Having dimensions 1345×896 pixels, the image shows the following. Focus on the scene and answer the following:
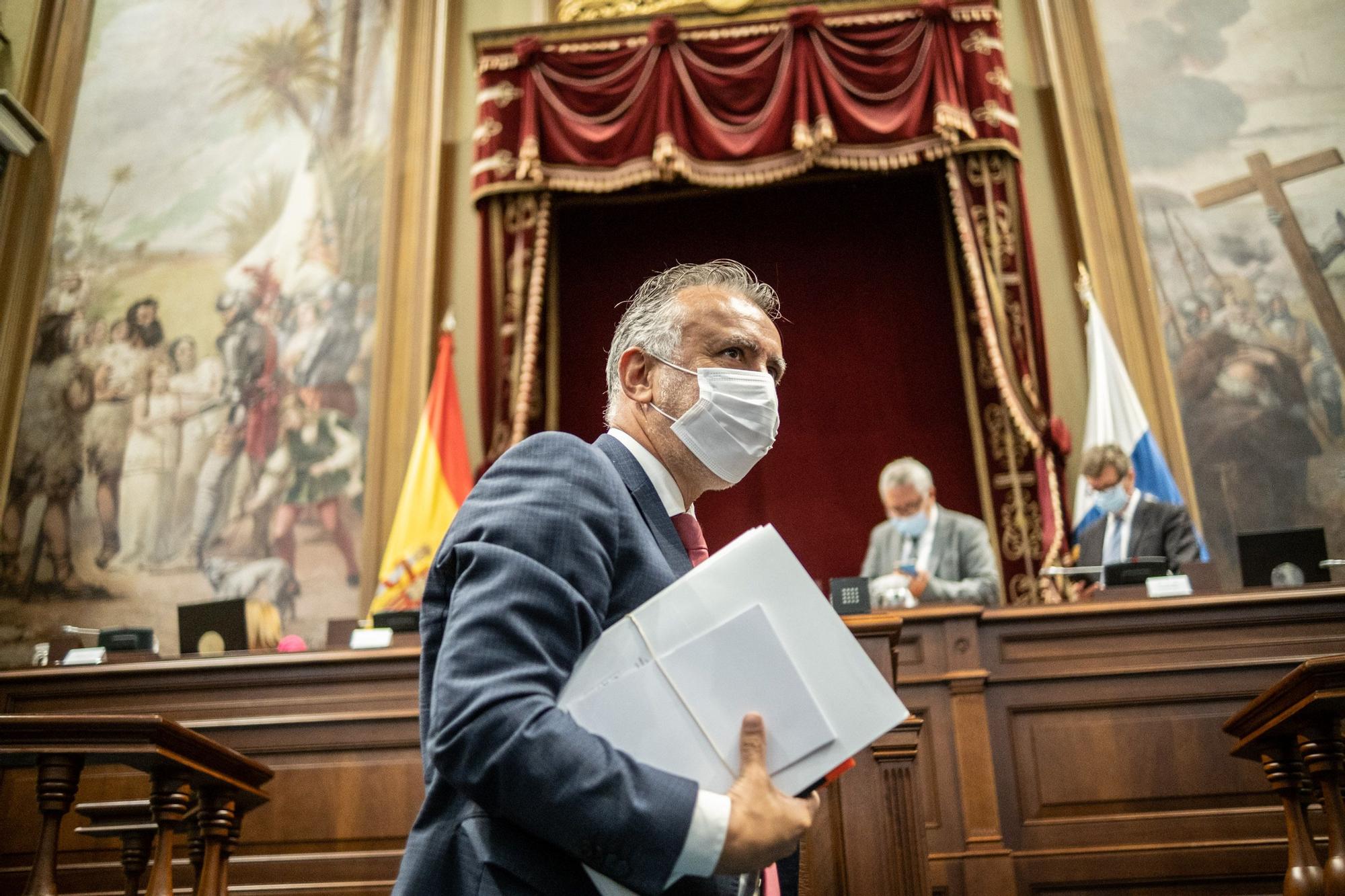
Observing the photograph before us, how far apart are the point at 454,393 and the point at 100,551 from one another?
216cm

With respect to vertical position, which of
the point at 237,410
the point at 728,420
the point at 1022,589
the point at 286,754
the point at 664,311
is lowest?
the point at 286,754

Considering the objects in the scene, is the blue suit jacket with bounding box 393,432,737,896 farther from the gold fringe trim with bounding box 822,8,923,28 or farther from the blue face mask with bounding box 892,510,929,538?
the gold fringe trim with bounding box 822,8,923,28

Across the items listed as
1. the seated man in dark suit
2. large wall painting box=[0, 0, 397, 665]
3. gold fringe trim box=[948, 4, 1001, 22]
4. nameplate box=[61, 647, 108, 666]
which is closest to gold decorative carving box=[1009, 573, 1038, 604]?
the seated man in dark suit

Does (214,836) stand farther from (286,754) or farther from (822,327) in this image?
(822,327)

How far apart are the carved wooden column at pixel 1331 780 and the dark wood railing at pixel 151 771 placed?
2489 millimetres

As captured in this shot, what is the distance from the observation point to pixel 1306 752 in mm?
2744

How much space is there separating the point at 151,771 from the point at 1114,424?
5304 mm

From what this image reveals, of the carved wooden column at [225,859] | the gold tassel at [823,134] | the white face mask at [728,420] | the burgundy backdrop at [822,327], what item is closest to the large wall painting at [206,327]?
the burgundy backdrop at [822,327]

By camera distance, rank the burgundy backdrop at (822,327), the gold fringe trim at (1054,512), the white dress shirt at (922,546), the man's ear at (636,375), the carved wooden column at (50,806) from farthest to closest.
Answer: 1. the burgundy backdrop at (822,327)
2. the gold fringe trim at (1054,512)
3. the white dress shirt at (922,546)
4. the carved wooden column at (50,806)
5. the man's ear at (636,375)

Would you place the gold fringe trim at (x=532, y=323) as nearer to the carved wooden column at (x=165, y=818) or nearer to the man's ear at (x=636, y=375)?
the carved wooden column at (x=165, y=818)

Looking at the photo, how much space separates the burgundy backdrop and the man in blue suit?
18.7ft

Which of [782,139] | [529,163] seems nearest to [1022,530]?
[782,139]

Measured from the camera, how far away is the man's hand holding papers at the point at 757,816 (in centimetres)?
122

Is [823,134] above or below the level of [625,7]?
below
